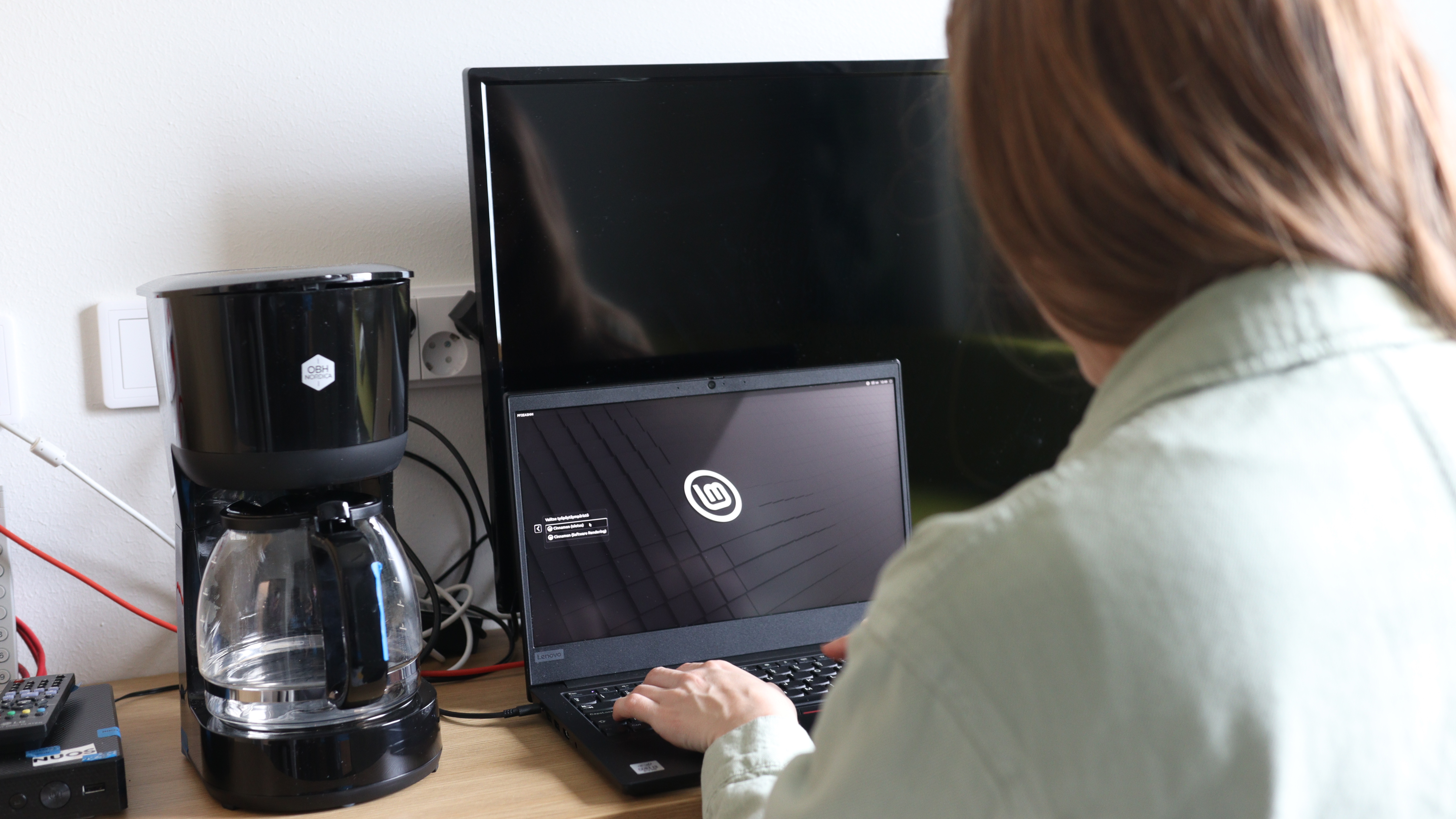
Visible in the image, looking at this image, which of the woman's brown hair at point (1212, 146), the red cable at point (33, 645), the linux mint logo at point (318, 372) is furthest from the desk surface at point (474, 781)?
the woman's brown hair at point (1212, 146)

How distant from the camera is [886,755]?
447 millimetres

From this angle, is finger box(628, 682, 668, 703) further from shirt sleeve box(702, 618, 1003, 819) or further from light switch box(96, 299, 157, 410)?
light switch box(96, 299, 157, 410)

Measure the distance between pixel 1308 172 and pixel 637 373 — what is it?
2.74 ft

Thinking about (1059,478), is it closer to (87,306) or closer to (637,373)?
(637,373)

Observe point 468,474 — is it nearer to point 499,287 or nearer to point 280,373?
point 499,287

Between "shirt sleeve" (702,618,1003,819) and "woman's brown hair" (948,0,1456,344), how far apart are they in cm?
19

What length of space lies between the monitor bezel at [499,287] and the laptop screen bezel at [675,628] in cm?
3

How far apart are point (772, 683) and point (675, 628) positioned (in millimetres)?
138

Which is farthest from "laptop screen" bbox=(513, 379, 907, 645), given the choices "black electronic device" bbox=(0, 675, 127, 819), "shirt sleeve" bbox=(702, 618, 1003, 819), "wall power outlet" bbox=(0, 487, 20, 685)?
"shirt sleeve" bbox=(702, 618, 1003, 819)

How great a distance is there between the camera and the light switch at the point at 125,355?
3.68 ft

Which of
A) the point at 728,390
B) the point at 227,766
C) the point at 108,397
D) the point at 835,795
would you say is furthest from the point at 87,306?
the point at 835,795

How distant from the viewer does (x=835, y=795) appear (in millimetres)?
469

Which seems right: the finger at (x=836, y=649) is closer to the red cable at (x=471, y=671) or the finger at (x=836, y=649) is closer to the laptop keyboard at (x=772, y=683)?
the laptop keyboard at (x=772, y=683)

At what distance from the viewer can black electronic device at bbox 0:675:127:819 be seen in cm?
80
